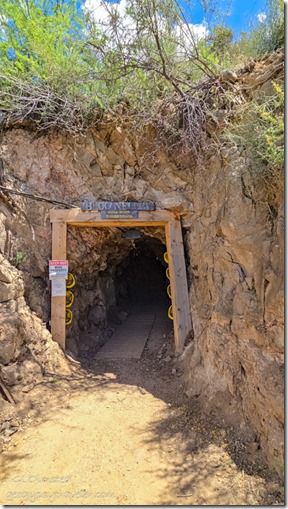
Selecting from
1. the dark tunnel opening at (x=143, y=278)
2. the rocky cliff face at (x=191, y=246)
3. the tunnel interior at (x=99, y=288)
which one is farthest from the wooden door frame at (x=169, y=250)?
the dark tunnel opening at (x=143, y=278)

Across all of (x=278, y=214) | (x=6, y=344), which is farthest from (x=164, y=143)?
(x=6, y=344)

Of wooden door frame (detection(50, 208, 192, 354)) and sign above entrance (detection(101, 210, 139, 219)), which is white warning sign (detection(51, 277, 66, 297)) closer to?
wooden door frame (detection(50, 208, 192, 354))

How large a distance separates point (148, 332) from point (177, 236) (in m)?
2.49

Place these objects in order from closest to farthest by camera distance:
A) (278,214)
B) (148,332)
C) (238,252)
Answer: (278,214)
(238,252)
(148,332)

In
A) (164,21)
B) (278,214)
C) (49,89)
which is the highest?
(164,21)

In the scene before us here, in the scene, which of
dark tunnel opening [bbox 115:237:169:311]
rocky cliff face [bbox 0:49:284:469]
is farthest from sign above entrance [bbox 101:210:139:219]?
dark tunnel opening [bbox 115:237:169:311]

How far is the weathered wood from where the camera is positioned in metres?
4.52

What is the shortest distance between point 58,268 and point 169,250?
1.80 meters

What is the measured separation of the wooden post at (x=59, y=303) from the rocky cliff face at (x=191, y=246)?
13 centimetres

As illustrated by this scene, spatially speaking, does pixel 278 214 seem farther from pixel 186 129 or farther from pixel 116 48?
pixel 116 48

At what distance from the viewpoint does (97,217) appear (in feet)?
15.0

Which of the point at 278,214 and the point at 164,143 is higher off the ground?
the point at 164,143

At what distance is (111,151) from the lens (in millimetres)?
4766

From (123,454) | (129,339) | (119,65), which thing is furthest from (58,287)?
(119,65)
